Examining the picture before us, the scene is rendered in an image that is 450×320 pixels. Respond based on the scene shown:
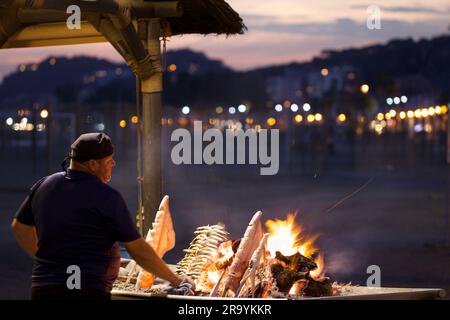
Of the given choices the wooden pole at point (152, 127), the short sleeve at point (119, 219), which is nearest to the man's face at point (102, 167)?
the short sleeve at point (119, 219)

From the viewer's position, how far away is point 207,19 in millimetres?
7934

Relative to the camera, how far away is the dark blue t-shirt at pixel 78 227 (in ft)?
14.7

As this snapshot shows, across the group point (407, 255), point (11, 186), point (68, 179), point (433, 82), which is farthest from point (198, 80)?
point (68, 179)

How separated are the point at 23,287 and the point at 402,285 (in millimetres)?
4032

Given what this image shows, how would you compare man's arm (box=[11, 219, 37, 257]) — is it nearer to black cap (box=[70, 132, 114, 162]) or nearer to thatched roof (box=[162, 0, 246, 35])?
black cap (box=[70, 132, 114, 162])

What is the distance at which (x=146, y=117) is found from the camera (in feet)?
24.8

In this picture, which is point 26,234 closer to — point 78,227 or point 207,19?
point 78,227

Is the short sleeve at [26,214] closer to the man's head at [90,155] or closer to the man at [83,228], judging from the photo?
the man at [83,228]

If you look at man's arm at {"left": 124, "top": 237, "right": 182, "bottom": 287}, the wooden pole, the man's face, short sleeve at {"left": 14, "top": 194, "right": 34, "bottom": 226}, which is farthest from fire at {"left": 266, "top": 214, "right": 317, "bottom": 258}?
short sleeve at {"left": 14, "top": 194, "right": 34, "bottom": 226}

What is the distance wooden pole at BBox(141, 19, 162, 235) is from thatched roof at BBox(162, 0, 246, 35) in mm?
355

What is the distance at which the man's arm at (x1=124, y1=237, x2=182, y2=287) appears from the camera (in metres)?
4.57

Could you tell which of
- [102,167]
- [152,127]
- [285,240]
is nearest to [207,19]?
[152,127]

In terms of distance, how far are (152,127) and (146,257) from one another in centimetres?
297

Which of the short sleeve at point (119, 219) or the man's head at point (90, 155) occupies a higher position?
the man's head at point (90, 155)
